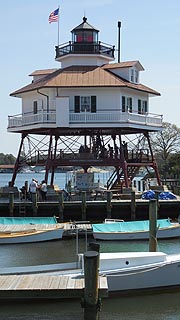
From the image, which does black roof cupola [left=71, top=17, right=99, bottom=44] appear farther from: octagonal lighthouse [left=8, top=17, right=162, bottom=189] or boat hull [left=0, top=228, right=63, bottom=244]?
boat hull [left=0, top=228, right=63, bottom=244]

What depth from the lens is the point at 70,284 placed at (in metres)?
16.2

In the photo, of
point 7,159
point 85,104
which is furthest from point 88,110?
point 7,159

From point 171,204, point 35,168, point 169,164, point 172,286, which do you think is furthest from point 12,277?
point 169,164

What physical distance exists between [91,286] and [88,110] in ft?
96.5

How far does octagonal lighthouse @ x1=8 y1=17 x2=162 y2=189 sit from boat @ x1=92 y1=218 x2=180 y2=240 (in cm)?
1131

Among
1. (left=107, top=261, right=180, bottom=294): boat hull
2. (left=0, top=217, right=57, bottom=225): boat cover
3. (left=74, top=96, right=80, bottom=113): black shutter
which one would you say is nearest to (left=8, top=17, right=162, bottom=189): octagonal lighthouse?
(left=74, top=96, right=80, bottom=113): black shutter

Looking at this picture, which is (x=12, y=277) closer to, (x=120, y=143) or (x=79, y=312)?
(x=79, y=312)

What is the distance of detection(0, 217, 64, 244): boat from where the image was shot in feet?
95.1

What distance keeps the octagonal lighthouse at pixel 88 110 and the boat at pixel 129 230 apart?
37.1ft

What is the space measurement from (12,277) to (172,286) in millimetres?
6080

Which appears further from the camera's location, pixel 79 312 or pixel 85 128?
pixel 85 128

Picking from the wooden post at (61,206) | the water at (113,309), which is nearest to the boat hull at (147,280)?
the water at (113,309)

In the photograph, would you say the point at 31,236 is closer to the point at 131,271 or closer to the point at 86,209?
the point at 86,209

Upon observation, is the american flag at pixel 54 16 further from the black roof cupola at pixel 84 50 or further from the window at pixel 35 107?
the window at pixel 35 107
